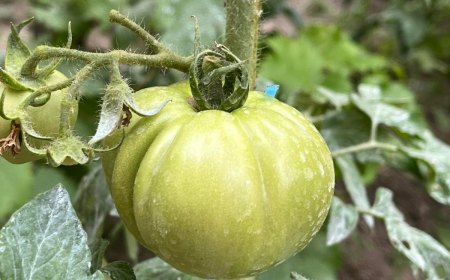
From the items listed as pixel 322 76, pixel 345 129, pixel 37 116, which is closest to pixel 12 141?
pixel 37 116

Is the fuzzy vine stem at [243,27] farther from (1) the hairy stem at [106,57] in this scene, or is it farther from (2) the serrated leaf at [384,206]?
(2) the serrated leaf at [384,206]

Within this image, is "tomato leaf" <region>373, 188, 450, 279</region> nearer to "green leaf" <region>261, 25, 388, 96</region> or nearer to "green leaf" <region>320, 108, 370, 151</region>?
"green leaf" <region>320, 108, 370, 151</region>

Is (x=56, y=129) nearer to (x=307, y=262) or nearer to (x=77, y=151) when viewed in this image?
(x=77, y=151)

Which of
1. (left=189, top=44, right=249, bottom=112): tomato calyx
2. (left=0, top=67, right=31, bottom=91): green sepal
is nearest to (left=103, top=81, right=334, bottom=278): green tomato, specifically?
(left=189, top=44, right=249, bottom=112): tomato calyx

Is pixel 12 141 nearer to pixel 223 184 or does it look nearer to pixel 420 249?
pixel 223 184

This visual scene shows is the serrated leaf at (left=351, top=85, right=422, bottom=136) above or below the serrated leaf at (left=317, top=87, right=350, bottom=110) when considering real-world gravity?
above

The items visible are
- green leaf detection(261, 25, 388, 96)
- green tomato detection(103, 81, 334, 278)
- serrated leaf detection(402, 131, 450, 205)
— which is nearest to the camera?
green tomato detection(103, 81, 334, 278)
